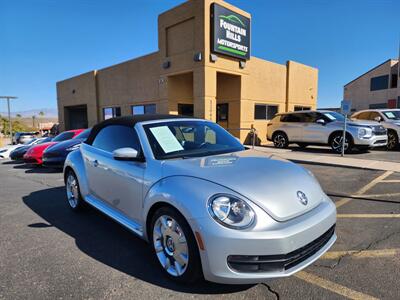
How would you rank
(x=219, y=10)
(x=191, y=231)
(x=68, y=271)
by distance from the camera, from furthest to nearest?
(x=219, y=10), (x=68, y=271), (x=191, y=231)

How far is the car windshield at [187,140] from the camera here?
3.24 m

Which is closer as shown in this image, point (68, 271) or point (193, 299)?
point (193, 299)

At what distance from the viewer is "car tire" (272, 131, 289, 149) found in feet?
44.1

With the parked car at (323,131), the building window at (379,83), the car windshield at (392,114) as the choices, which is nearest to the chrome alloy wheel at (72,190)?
the parked car at (323,131)

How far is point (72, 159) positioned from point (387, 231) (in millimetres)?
4967

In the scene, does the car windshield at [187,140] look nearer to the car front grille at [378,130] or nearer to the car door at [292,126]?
the car front grille at [378,130]

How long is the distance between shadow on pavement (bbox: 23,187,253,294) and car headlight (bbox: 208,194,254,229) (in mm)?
750

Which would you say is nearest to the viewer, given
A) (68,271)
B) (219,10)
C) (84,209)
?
(68,271)

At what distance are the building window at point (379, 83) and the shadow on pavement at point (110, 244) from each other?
44.5 metres

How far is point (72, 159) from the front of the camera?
4.87 meters

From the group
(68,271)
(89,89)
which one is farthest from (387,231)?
(89,89)

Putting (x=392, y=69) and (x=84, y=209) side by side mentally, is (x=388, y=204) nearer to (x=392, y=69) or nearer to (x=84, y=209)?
(x=84, y=209)

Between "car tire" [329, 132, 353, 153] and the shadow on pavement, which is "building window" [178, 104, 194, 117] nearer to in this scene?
"car tire" [329, 132, 353, 153]

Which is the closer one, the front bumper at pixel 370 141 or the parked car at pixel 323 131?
the front bumper at pixel 370 141
